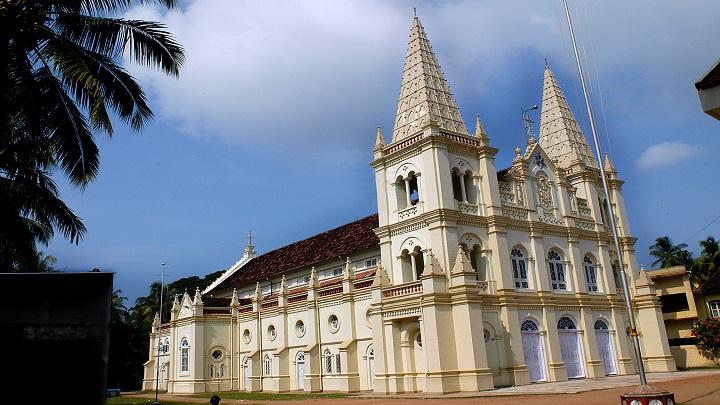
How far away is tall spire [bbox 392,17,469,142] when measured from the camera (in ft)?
99.8

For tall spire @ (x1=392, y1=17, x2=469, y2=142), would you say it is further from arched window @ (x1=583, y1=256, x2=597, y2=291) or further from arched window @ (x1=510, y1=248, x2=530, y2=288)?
arched window @ (x1=583, y1=256, x2=597, y2=291)

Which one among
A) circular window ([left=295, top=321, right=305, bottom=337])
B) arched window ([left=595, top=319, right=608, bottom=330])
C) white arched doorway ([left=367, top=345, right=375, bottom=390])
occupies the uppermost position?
circular window ([left=295, top=321, right=305, bottom=337])

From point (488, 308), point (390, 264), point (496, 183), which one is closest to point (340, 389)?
point (390, 264)

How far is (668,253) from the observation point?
6025 centimetres

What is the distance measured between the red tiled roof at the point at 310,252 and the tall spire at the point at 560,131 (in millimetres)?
13385

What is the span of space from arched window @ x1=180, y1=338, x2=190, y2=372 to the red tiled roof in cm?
718

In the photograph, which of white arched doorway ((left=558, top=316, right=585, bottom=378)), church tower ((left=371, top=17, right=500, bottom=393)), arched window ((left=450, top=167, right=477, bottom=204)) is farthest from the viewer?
white arched doorway ((left=558, top=316, right=585, bottom=378))

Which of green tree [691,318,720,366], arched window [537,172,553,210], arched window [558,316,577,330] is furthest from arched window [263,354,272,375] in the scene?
green tree [691,318,720,366]

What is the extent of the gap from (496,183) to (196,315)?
2439 centimetres

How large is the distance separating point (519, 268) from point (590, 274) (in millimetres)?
6980

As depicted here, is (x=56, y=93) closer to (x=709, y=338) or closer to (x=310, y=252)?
(x=310, y=252)

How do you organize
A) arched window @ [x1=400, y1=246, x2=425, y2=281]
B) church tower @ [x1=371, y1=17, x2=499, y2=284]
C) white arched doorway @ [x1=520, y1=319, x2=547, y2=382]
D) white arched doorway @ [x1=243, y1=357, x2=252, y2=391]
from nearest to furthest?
1. church tower @ [x1=371, y1=17, x2=499, y2=284]
2. white arched doorway @ [x1=520, y1=319, x2=547, y2=382]
3. arched window @ [x1=400, y1=246, x2=425, y2=281]
4. white arched doorway @ [x1=243, y1=357, x2=252, y2=391]

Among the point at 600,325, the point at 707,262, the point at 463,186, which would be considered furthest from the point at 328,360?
the point at 707,262

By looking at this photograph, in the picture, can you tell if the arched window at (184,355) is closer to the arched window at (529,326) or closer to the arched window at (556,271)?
the arched window at (529,326)
